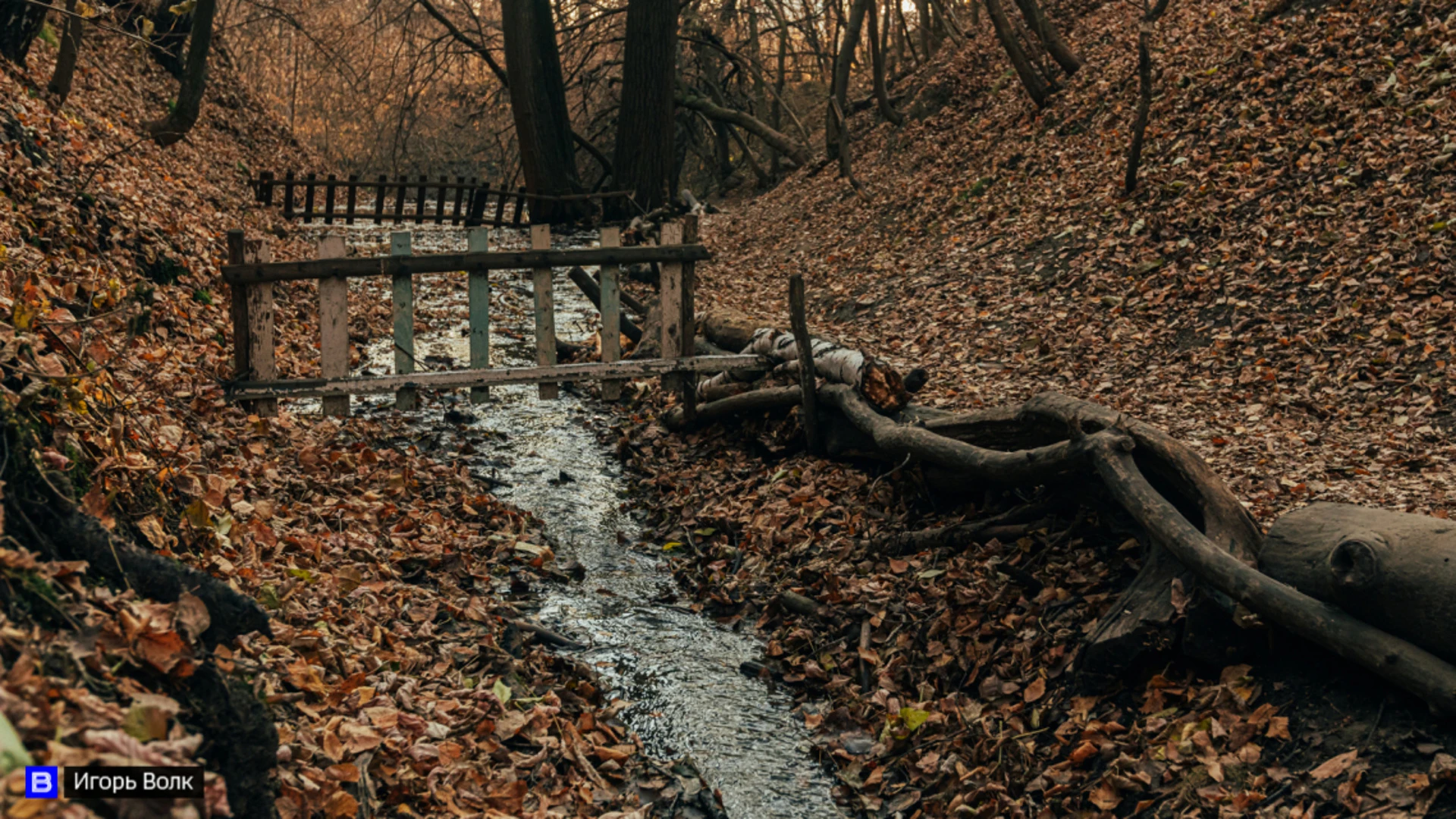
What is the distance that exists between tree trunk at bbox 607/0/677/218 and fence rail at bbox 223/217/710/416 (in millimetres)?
11765

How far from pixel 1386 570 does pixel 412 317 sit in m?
6.69

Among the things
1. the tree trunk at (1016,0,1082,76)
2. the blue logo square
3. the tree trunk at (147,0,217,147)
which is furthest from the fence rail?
the tree trunk at (1016,0,1082,76)

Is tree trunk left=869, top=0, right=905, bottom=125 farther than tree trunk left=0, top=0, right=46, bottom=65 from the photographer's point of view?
Yes

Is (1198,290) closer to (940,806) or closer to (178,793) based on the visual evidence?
(940,806)

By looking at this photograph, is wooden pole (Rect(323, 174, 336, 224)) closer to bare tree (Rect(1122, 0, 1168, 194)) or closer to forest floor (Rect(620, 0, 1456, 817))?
forest floor (Rect(620, 0, 1456, 817))

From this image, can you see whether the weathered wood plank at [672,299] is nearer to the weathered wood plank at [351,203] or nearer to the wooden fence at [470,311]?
the wooden fence at [470,311]

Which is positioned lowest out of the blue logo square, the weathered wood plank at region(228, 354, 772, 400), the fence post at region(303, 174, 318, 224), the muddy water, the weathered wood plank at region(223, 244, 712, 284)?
the muddy water

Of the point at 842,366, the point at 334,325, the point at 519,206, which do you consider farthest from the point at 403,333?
the point at 519,206

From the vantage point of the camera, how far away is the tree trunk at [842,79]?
58.6ft

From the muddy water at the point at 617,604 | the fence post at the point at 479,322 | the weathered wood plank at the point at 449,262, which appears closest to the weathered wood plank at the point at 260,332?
the weathered wood plank at the point at 449,262

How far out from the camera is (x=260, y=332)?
7293 mm

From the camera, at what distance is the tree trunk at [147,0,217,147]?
13.9 metres

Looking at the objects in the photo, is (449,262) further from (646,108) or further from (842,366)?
(646,108)

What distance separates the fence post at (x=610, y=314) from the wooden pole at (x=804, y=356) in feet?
5.22
